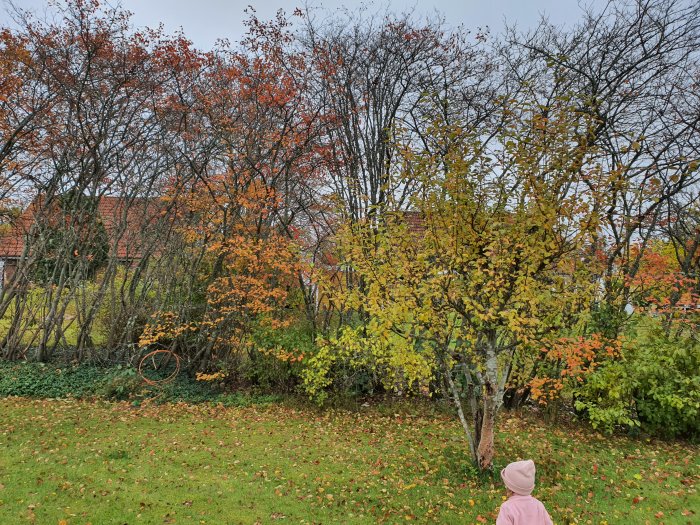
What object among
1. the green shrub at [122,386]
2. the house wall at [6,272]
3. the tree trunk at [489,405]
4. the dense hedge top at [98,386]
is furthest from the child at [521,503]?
the house wall at [6,272]

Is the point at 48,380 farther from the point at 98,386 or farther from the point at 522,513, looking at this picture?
the point at 522,513

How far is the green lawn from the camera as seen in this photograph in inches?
191

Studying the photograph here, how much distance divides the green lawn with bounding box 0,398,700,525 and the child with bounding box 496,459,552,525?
190 centimetres

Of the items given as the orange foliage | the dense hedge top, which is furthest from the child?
the dense hedge top

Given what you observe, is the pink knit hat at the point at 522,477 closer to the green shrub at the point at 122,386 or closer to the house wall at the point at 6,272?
the green shrub at the point at 122,386

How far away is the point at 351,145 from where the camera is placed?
11109 mm

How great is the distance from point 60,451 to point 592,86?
11443 mm

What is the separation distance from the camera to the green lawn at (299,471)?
4859 millimetres

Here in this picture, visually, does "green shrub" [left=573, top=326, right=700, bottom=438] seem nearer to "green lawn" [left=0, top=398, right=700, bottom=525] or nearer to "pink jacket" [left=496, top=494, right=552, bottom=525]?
"green lawn" [left=0, top=398, right=700, bottom=525]

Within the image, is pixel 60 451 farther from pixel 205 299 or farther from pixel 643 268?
pixel 643 268

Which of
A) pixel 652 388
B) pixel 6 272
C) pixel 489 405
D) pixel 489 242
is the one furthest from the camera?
pixel 6 272

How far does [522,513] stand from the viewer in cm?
298

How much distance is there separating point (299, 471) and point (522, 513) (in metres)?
3.82

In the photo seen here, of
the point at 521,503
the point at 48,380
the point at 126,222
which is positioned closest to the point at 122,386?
the point at 48,380
